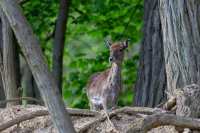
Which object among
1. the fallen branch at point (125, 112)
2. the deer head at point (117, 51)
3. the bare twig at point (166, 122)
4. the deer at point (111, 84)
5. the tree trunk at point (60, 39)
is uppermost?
the tree trunk at point (60, 39)

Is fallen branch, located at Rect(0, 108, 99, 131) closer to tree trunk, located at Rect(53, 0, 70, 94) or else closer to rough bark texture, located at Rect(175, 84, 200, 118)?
rough bark texture, located at Rect(175, 84, 200, 118)

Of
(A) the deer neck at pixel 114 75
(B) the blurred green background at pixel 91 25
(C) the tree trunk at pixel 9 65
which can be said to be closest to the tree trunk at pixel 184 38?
(A) the deer neck at pixel 114 75

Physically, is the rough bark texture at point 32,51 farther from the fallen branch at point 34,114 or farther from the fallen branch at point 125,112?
the fallen branch at point 34,114

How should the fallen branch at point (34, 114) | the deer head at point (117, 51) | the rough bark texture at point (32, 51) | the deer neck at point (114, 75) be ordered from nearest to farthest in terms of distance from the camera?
1. the rough bark texture at point (32, 51)
2. the fallen branch at point (34, 114)
3. the deer head at point (117, 51)
4. the deer neck at point (114, 75)

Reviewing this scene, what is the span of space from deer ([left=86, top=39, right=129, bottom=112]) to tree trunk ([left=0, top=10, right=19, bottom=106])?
3.34 ft

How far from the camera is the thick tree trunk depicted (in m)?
9.09

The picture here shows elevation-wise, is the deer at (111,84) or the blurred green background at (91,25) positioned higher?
the blurred green background at (91,25)

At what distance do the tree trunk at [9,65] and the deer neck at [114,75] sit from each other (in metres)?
1.25

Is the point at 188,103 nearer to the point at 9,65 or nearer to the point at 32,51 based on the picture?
the point at 32,51

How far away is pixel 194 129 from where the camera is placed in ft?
21.4

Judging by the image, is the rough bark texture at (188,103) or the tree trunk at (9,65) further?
the tree trunk at (9,65)

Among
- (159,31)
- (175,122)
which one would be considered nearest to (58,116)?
(175,122)

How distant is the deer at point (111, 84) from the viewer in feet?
26.4

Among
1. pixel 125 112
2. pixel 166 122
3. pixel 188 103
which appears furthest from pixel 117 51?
pixel 166 122
